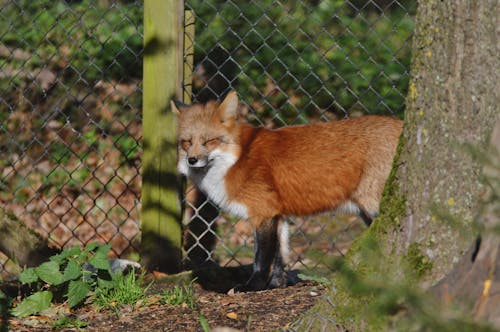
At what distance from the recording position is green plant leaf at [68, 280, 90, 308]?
423cm

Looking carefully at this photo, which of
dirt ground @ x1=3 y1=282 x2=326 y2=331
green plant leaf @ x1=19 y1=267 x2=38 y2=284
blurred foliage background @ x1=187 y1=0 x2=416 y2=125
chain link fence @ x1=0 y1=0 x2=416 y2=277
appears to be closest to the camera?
dirt ground @ x1=3 y1=282 x2=326 y2=331

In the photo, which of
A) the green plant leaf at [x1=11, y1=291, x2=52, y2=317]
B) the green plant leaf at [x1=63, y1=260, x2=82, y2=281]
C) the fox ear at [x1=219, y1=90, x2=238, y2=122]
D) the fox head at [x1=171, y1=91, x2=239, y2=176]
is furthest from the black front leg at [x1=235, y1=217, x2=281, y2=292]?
the green plant leaf at [x1=11, y1=291, x2=52, y2=317]

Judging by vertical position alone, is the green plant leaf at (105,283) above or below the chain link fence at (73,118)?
below

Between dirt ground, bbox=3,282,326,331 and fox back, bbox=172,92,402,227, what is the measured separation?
26.8 inches

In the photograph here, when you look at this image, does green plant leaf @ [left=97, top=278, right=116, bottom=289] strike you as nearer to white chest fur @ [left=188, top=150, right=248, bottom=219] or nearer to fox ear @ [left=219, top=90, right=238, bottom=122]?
white chest fur @ [left=188, top=150, right=248, bottom=219]

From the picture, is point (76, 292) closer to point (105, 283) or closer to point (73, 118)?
point (105, 283)

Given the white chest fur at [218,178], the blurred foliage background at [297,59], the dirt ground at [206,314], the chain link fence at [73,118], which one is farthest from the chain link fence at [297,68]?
the dirt ground at [206,314]

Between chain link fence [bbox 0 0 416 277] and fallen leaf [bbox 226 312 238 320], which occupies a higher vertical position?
chain link fence [bbox 0 0 416 277]

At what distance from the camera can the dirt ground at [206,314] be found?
4020 mm

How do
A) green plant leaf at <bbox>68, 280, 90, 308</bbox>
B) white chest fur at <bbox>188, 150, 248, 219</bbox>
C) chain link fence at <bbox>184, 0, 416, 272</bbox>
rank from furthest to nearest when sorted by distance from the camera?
chain link fence at <bbox>184, 0, 416, 272</bbox>
white chest fur at <bbox>188, 150, 248, 219</bbox>
green plant leaf at <bbox>68, 280, 90, 308</bbox>

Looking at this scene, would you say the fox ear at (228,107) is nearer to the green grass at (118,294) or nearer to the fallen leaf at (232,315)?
the green grass at (118,294)

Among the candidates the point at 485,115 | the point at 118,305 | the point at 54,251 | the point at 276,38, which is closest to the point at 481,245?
the point at 485,115

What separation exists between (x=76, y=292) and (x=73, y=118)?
3.80 m

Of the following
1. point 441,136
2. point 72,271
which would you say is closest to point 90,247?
point 72,271
